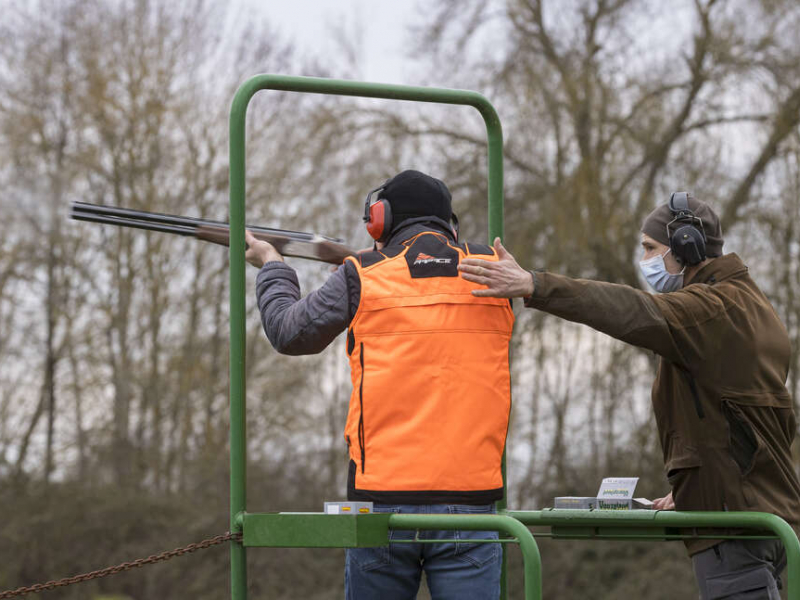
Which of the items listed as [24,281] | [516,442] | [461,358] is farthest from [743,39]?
[461,358]

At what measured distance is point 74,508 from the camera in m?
15.3

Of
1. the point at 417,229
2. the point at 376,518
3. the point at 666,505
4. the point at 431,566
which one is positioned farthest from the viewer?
the point at 666,505

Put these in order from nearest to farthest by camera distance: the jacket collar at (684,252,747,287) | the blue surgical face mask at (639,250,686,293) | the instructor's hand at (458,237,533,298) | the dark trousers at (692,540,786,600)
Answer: the instructor's hand at (458,237,533,298) → the dark trousers at (692,540,786,600) → the jacket collar at (684,252,747,287) → the blue surgical face mask at (639,250,686,293)

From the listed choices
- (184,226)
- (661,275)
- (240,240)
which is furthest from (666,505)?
(184,226)

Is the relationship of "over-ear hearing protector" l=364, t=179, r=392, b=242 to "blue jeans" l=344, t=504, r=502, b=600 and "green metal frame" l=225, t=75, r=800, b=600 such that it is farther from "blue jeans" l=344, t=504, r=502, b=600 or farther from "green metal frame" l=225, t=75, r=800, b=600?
"blue jeans" l=344, t=504, r=502, b=600

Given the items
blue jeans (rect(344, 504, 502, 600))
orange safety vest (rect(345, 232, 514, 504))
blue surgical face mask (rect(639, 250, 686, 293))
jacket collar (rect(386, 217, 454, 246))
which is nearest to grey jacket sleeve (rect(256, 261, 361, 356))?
orange safety vest (rect(345, 232, 514, 504))

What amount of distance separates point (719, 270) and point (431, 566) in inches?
52.2

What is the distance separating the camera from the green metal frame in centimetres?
317

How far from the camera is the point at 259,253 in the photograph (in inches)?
150

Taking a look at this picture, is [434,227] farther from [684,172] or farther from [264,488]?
[264,488]

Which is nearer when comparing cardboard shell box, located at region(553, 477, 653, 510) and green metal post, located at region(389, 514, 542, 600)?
green metal post, located at region(389, 514, 542, 600)

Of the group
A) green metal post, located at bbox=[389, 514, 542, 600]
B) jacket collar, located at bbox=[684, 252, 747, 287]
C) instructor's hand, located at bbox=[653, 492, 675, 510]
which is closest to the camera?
green metal post, located at bbox=[389, 514, 542, 600]

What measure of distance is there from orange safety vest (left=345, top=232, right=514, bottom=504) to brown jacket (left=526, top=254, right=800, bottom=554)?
513 mm

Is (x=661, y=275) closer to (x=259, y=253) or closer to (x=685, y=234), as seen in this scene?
(x=685, y=234)
